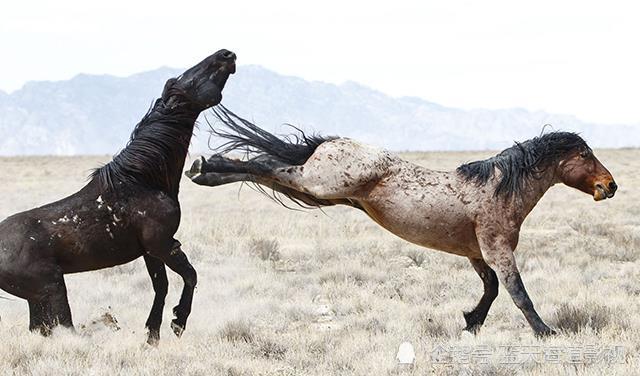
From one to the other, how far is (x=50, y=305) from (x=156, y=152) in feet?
4.65

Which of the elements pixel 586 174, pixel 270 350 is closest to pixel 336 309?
pixel 270 350

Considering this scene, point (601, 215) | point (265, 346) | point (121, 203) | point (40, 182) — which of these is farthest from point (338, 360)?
point (40, 182)

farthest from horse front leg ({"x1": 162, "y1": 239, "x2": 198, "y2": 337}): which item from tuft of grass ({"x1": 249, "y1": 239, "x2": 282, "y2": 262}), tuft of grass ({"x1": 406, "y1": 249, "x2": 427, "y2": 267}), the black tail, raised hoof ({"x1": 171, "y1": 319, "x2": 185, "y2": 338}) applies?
tuft of grass ({"x1": 406, "y1": 249, "x2": 427, "y2": 267})

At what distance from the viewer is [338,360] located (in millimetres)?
6215

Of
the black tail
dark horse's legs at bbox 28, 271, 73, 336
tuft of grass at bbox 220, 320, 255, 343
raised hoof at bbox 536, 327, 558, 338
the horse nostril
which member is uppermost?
the horse nostril

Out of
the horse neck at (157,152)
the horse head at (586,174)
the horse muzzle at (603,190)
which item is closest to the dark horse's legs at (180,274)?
the horse neck at (157,152)

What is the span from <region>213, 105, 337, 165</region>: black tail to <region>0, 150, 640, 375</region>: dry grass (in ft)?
5.21

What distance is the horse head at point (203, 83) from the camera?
643 cm

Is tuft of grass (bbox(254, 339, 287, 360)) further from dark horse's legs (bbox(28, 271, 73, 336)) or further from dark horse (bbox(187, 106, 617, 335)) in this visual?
dark horse's legs (bbox(28, 271, 73, 336))

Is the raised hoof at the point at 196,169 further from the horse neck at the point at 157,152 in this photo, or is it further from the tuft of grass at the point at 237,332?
→ the tuft of grass at the point at 237,332

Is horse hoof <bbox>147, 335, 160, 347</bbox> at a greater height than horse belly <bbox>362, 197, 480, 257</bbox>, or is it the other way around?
horse belly <bbox>362, 197, 480, 257</bbox>

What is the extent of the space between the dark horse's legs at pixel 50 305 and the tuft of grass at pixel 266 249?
20.7ft

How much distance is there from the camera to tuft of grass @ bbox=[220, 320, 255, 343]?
7.08 metres

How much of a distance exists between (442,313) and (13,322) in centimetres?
409
